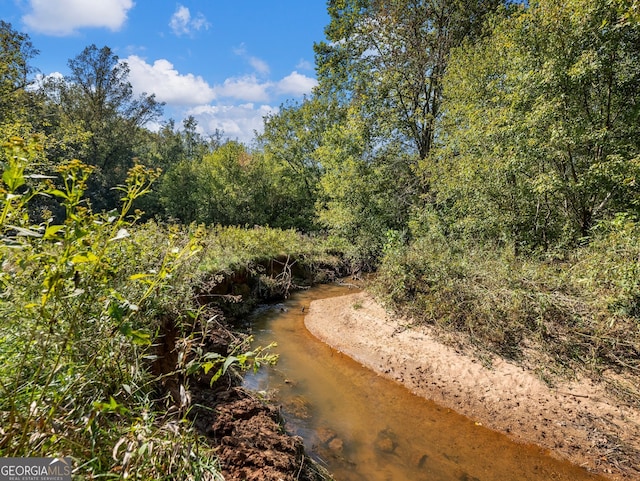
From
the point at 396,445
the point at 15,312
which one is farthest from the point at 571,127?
the point at 15,312

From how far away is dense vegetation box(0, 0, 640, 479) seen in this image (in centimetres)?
167

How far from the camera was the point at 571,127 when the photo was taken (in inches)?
279

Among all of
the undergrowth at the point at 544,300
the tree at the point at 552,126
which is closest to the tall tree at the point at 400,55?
the tree at the point at 552,126

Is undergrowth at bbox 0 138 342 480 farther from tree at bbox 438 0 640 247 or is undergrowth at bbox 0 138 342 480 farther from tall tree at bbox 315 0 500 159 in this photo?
tall tree at bbox 315 0 500 159

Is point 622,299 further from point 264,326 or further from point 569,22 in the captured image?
point 264,326

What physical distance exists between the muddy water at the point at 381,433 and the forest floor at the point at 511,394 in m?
0.27

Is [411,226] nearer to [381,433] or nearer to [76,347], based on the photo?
[381,433]

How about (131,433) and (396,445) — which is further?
(396,445)

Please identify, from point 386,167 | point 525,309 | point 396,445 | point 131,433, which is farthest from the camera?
point 386,167

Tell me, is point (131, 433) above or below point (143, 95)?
below

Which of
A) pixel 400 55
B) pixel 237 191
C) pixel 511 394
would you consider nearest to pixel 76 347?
pixel 511 394

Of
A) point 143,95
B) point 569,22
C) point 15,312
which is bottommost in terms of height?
point 15,312

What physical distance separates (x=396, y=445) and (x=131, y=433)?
13.8 ft

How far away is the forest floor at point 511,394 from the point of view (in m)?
4.71
